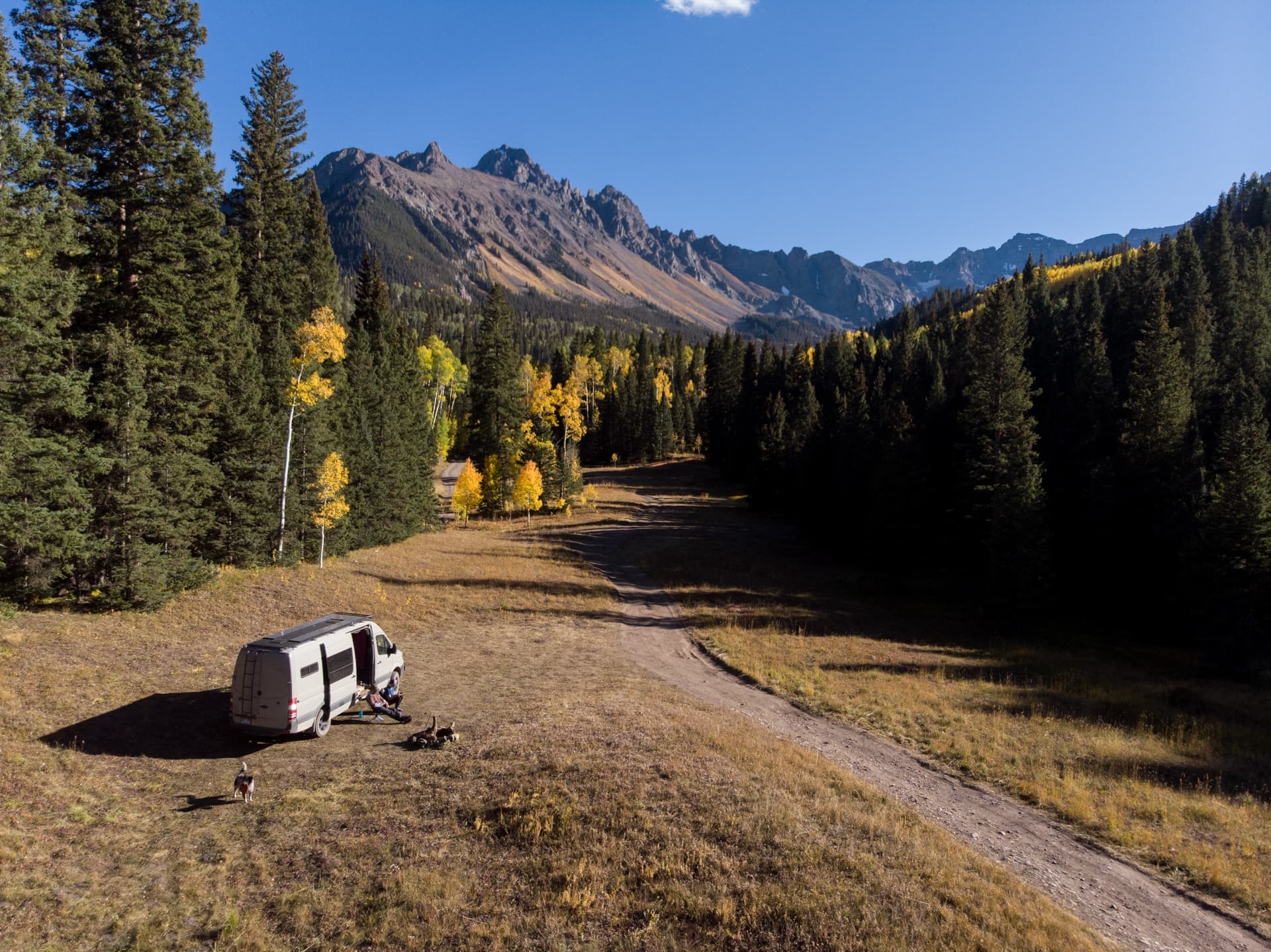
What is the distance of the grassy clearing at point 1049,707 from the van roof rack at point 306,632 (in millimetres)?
Answer: 15584

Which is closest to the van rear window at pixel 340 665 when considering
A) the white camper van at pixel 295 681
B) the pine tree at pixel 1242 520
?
the white camper van at pixel 295 681

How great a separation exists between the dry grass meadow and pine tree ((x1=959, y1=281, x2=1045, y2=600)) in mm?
24432

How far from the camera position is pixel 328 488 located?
34.9m

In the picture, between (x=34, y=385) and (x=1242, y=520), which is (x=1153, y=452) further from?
(x=34, y=385)

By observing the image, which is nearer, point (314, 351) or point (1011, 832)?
point (1011, 832)

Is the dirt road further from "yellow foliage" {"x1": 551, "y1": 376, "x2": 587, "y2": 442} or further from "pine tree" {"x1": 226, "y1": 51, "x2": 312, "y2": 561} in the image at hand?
"yellow foliage" {"x1": 551, "y1": 376, "x2": 587, "y2": 442}

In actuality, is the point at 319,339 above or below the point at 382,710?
above

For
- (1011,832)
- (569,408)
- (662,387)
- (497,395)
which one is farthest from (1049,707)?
(662,387)

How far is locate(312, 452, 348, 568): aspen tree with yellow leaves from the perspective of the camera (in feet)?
114

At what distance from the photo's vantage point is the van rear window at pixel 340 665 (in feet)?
54.5

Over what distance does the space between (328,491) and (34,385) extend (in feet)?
55.3

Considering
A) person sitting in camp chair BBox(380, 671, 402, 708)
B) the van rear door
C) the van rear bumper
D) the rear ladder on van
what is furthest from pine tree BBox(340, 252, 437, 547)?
the van rear door

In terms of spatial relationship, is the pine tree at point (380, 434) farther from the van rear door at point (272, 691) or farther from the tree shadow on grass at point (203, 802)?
the tree shadow on grass at point (203, 802)

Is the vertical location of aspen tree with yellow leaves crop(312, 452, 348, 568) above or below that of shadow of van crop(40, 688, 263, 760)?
above
